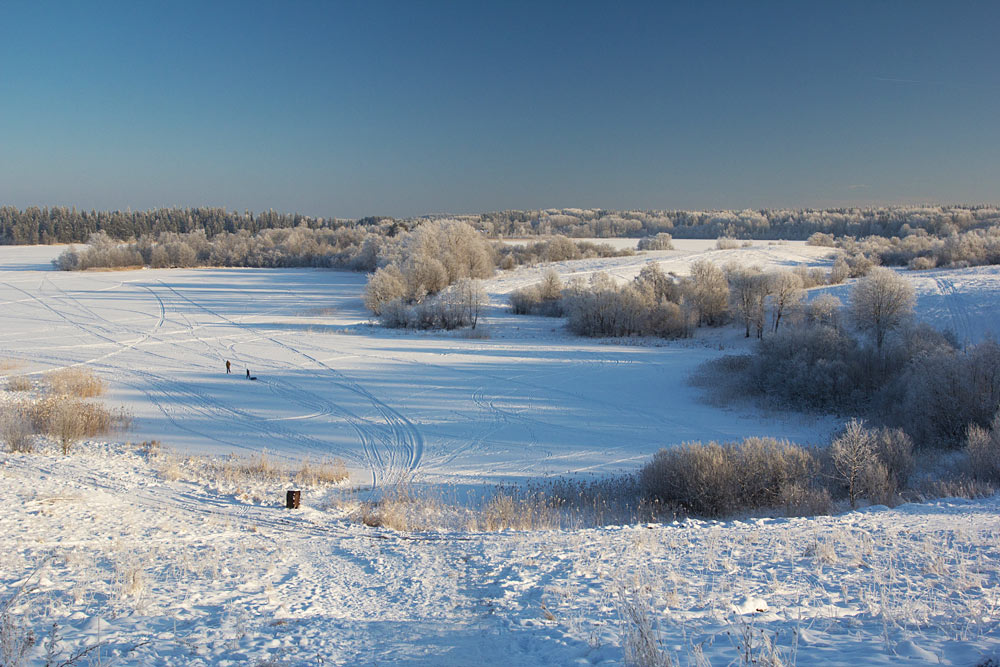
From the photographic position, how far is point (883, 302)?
977 inches

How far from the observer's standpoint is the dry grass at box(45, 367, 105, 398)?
17641 millimetres

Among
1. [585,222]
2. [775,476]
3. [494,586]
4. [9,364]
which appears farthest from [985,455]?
[585,222]

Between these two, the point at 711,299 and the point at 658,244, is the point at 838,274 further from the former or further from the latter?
the point at 658,244

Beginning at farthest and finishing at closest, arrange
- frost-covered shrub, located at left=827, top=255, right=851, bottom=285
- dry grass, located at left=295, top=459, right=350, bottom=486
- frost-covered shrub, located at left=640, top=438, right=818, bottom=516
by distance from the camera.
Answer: frost-covered shrub, located at left=827, top=255, right=851, bottom=285, dry grass, located at left=295, top=459, right=350, bottom=486, frost-covered shrub, located at left=640, top=438, right=818, bottom=516

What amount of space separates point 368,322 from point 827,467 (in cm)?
3081

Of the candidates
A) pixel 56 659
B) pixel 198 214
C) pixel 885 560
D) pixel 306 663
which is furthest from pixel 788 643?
pixel 198 214

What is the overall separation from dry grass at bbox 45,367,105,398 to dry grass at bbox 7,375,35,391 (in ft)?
1.59

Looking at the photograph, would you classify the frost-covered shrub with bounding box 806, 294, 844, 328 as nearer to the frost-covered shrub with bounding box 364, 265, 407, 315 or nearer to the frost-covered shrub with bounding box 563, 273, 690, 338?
the frost-covered shrub with bounding box 563, 273, 690, 338

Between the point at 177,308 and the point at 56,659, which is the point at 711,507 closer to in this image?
the point at 56,659

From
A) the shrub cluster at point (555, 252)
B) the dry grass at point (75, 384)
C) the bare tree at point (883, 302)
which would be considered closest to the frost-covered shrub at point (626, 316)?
the bare tree at point (883, 302)

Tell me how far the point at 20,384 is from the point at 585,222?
12417 centimetres

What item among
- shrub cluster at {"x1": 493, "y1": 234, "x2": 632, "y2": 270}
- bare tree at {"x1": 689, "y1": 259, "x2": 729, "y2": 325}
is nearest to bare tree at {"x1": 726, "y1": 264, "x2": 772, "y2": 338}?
bare tree at {"x1": 689, "y1": 259, "x2": 729, "y2": 325}

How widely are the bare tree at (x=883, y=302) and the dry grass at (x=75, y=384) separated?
2967 centimetres

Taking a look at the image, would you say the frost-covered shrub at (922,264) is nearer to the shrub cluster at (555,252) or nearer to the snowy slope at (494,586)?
the shrub cluster at (555,252)
